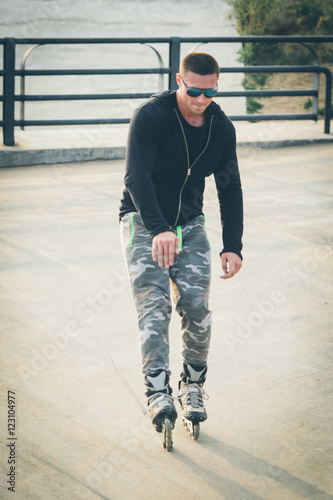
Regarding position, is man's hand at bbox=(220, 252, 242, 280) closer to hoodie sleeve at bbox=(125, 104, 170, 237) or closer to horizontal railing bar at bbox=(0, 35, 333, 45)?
hoodie sleeve at bbox=(125, 104, 170, 237)

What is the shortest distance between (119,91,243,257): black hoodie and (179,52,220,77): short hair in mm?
171

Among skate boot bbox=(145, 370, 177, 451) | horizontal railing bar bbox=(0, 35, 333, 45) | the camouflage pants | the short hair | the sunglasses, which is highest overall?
horizontal railing bar bbox=(0, 35, 333, 45)

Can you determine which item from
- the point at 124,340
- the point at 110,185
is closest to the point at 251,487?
the point at 124,340

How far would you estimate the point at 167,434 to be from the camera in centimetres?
288

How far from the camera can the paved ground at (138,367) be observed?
8.98 feet

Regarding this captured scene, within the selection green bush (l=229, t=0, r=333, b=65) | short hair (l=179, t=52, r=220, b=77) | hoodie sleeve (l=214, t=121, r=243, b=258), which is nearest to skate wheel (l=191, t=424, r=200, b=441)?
hoodie sleeve (l=214, t=121, r=243, b=258)

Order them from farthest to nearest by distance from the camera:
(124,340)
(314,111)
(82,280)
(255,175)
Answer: (314,111)
(255,175)
(82,280)
(124,340)

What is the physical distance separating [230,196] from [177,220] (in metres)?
0.32

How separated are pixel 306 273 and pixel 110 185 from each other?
295cm

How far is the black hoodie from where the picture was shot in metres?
2.96

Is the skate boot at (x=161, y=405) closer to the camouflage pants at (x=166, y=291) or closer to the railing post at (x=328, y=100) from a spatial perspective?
the camouflage pants at (x=166, y=291)

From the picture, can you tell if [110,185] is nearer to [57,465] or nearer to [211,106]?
[211,106]

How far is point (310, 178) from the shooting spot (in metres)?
7.70

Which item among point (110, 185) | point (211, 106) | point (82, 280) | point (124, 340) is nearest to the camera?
point (211, 106)
